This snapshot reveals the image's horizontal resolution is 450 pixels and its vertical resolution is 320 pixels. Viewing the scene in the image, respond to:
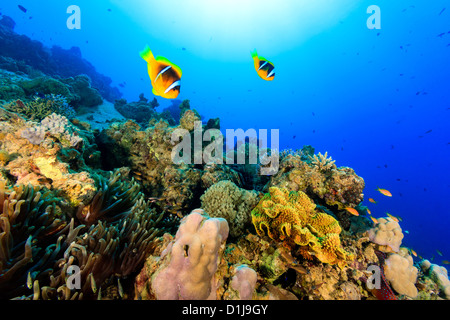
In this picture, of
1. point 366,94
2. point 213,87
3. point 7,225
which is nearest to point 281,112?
point 366,94

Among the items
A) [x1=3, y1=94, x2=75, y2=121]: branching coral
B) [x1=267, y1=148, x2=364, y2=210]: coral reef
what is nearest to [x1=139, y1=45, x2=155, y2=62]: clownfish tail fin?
[x1=267, y1=148, x2=364, y2=210]: coral reef

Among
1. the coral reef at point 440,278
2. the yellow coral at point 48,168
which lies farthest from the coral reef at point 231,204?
the coral reef at point 440,278

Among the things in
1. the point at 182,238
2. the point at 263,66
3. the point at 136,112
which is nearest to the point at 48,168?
the point at 182,238

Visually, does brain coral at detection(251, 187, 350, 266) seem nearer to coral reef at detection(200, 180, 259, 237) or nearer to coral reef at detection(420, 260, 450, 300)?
coral reef at detection(200, 180, 259, 237)

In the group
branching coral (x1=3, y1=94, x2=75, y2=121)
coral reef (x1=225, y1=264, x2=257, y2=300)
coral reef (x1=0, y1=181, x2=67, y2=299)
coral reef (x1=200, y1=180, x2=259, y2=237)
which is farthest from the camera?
branching coral (x1=3, y1=94, x2=75, y2=121)

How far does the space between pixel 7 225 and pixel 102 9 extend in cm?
14706

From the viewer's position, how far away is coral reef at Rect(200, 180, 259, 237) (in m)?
3.72

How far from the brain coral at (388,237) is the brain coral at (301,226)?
116cm

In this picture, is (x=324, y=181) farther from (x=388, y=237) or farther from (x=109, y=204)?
(x=109, y=204)

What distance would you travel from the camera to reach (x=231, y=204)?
154 inches

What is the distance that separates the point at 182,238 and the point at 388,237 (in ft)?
12.1

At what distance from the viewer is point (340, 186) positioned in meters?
3.92

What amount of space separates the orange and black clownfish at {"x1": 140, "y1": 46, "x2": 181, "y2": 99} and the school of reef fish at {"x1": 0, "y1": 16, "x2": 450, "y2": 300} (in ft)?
5.77
